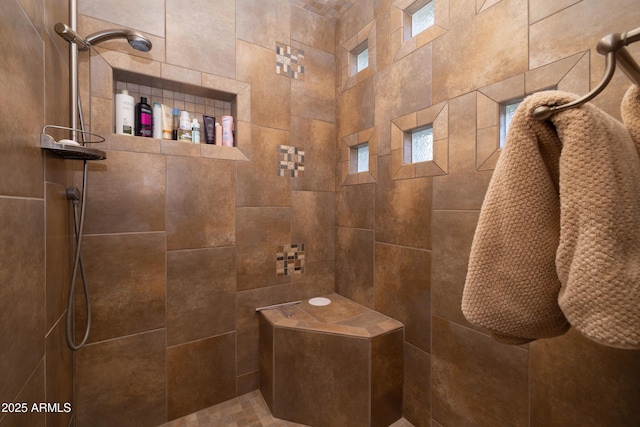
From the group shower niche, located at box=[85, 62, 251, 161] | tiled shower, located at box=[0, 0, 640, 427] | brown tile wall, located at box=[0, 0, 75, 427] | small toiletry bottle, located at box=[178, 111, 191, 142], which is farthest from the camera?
small toiletry bottle, located at box=[178, 111, 191, 142]

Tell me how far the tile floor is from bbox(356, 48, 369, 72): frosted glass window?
216cm

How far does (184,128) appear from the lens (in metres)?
1.51

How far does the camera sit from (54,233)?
101cm

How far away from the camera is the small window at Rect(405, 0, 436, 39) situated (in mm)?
1398

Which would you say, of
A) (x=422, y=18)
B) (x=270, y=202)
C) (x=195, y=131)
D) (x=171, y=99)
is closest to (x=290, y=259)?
(x=270, y=202)

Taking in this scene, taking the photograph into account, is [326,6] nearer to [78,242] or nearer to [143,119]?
[143,119]

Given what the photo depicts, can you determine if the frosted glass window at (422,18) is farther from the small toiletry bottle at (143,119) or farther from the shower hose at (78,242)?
the shower hose at (78,242)

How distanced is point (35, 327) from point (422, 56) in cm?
189

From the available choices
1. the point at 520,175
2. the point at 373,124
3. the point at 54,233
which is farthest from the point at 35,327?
the point at 373,124

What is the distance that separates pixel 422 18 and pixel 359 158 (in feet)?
2.75

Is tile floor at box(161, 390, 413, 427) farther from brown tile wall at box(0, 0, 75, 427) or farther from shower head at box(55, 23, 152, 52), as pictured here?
shower head at box(55, 23, 152, 52)

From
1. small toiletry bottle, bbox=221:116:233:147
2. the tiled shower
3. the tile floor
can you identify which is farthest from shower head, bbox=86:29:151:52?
the tile floor

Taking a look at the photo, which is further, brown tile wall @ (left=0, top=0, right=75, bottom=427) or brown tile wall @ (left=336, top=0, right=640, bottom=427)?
brown tile wall @ (left=336, top=0, right=640, bottom=427)

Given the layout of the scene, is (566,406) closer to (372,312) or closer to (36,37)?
(372,312)
